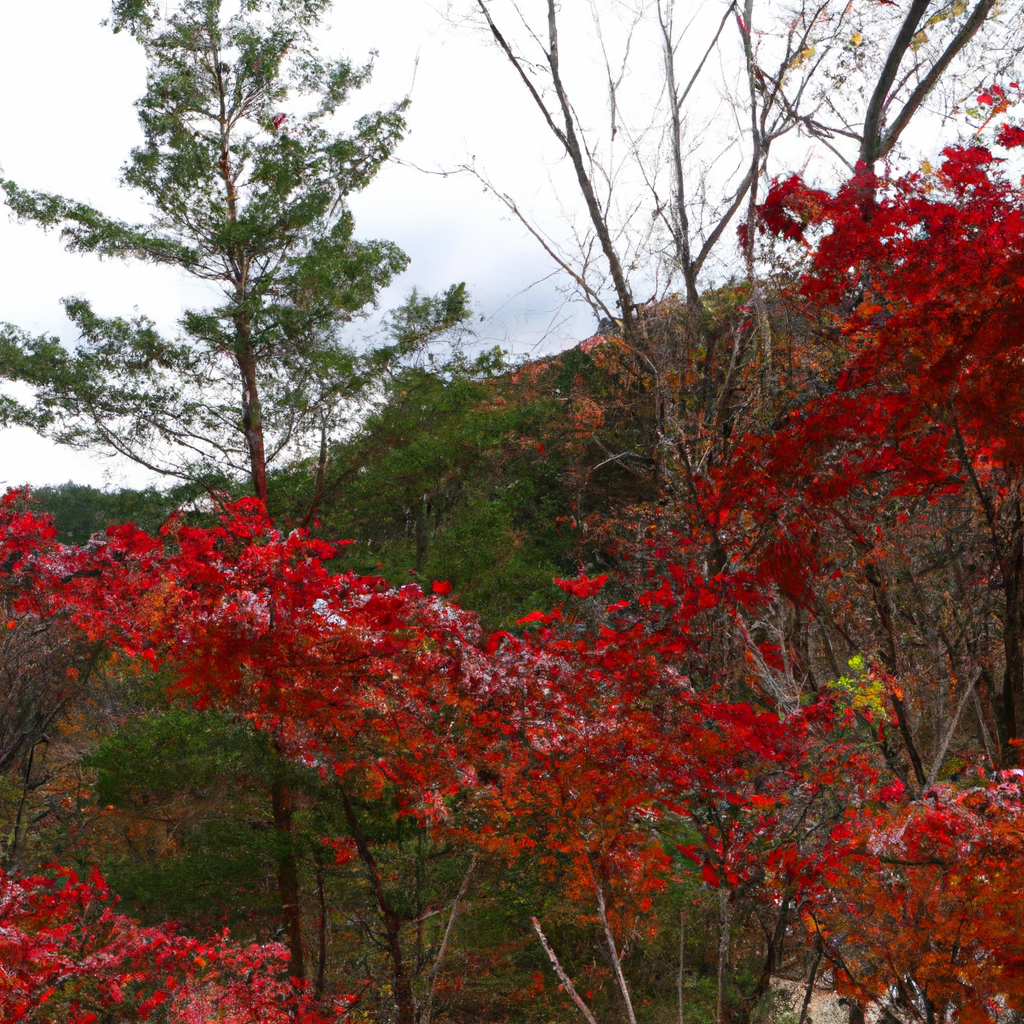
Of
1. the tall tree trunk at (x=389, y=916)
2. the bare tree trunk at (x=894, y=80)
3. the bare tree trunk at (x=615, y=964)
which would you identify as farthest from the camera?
the tall tree trunk at (x=389, y=916)

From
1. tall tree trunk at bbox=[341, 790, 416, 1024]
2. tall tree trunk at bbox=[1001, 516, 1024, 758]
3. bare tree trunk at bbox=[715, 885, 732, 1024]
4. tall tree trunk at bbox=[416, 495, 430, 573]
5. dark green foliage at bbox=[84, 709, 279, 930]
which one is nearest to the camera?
bare tree trunk at bbox=[715, 885, 732, 1024]

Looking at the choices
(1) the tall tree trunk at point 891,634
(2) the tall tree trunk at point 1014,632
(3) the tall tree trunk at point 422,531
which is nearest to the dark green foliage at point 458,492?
(3) the tall tree trunk at point 422,531

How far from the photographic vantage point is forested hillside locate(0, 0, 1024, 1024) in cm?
368

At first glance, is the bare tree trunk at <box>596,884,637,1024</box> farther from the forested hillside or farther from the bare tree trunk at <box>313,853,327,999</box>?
the bare tree trunk at <box>313,853,327,999</box>

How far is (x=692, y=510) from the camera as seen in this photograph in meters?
5.37

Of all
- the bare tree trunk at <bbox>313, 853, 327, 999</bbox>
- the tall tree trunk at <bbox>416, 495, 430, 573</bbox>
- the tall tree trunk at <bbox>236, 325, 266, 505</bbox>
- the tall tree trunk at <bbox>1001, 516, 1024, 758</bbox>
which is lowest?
the bare tree trunk at <bbox>313, 853, 327, 999</bbox>

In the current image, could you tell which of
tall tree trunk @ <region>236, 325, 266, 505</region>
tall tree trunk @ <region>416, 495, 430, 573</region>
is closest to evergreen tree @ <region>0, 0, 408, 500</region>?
tall tree trunk @ <region>236, 325, 266, 505</region>

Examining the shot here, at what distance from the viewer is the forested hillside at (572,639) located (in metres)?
3.68

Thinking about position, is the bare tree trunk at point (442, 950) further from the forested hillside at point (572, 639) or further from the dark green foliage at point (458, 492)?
the dark green foliage at point (458, 492)

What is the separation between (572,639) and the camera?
6270mm

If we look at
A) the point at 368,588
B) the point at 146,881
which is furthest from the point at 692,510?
the point at 146,881

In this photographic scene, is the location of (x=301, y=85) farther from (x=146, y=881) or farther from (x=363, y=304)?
(x=146, y=881)

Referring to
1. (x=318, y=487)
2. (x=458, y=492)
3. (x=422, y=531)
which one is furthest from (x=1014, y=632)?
(x=458, y=492)

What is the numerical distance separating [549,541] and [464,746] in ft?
29.6
